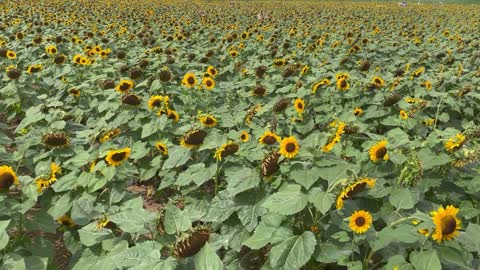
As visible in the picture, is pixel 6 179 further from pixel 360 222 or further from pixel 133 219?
pixel 360 222

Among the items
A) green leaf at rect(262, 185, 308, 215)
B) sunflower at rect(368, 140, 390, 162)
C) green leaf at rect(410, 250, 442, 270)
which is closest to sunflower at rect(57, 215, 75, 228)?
green leaf at rect(262, 185, 308, 215)

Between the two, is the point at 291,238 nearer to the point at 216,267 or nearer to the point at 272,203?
the point at 272,203

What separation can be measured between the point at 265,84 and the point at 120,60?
2770 mm

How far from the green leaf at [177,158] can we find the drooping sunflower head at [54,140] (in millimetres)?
912

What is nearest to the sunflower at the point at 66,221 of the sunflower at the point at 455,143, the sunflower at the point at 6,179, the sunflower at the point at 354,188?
the sunflower at the point at 6,179

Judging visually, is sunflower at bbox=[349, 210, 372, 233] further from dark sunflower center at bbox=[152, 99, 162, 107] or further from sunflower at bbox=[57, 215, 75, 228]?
dark sunflower center at bbox=[152, 99, 162, 107]

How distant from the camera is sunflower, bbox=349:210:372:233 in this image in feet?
6.79

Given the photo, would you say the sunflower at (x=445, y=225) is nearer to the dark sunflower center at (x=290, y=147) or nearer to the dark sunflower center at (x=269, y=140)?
the dark sunflower center at (x=290, y=147)

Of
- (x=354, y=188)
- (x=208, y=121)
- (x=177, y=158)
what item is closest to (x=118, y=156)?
(x=177, y=158)

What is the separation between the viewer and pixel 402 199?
235 centimetres

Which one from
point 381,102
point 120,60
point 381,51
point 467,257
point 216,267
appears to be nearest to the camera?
point 216,267

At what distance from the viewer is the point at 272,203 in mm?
2156

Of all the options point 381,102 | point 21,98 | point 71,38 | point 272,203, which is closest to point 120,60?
point 21,98

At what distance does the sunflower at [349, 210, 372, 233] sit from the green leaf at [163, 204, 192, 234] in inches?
33.6
